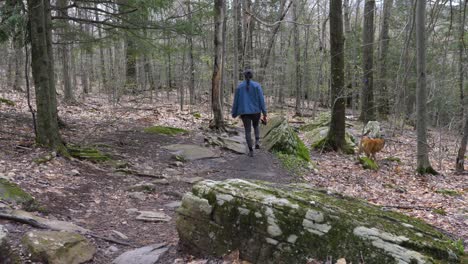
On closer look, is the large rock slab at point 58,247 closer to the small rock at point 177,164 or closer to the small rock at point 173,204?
the small rock at point 173,204

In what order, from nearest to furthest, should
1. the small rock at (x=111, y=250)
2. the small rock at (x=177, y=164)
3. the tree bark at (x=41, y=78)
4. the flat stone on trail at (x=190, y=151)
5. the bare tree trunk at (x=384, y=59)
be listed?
the small rock at (x=111, y=250) < the tree bark at (x=41, y=78) < the small rock at (x=177, y=164) < the flat stone on trail at (x=190, y=151) < the bare tree trunk at (x=384, y=59)

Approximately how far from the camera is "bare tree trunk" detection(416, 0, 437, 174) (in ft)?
25.7

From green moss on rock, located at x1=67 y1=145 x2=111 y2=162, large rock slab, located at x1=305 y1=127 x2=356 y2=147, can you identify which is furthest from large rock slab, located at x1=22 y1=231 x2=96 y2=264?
large rock slab, located at x1=305 y1=127 x2=356 y2=147

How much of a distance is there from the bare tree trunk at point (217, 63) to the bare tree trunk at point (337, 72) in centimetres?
332

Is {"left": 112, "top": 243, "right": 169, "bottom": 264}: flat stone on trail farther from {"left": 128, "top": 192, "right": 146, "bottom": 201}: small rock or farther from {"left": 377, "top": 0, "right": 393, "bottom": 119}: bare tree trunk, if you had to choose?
{"left": 377, "top": 0, "right": 393, "bottom": 119}: bare tree trunk

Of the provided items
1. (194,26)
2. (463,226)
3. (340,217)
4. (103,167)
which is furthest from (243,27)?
(340,217)

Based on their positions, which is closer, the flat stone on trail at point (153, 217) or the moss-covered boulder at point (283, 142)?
the flat stone on trail at point (153, 217)

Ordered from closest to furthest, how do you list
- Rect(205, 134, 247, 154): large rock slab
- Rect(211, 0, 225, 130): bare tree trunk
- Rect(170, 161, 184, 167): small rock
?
Rect(170, 161, 184, 167): small rock, Rect(205, 134, 247, 154): large rock slab, Rect(211, 0, 225, 130): bare tree trunk

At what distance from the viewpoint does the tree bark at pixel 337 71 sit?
31.9 feet

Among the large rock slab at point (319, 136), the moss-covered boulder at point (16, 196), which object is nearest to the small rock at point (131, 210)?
the moss-covered boulder at point (16, 196)

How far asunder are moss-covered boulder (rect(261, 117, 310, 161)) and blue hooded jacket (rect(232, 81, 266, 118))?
5.28ft

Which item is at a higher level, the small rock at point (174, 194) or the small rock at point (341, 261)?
the small rock at point (341, 261)

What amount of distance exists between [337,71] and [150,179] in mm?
5866

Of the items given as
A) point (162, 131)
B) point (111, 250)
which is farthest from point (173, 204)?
point (162, 131)
